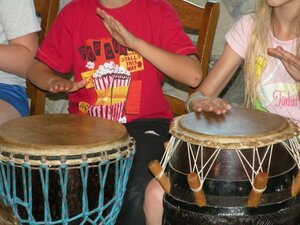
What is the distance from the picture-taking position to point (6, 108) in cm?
238

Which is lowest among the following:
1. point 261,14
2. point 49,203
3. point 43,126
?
point 49,203

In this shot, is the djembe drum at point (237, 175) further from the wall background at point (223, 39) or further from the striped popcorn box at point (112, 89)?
the wall background at point (223, 39)

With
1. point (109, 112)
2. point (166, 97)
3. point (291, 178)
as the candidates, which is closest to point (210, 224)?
point (291, 178)

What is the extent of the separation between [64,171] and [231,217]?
44cm

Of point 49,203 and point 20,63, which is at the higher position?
point 20,63

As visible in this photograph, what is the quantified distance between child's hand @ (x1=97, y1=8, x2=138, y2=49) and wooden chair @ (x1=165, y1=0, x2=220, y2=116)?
13.6 inches

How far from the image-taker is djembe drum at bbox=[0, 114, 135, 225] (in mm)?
1832

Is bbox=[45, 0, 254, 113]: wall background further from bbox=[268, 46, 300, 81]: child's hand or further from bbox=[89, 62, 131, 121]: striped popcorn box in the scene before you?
bbox=[268, 46, 300, 81]: child's hand

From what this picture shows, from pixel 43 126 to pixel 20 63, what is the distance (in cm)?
53

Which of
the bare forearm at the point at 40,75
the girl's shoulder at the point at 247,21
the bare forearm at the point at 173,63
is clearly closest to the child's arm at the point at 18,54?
the bare forearm at the point at 40,75

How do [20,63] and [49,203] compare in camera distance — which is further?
[20,63]

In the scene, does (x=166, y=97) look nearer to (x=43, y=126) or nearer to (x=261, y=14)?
(x=261, y=14)

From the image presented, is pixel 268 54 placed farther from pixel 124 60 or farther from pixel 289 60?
pixel 124 60

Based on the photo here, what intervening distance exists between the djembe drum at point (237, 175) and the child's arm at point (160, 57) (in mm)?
454
